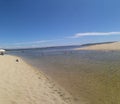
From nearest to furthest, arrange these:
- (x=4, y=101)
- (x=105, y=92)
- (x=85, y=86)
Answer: (x=4, y=101) < (x=105, y=92) < (x=85, y=86)

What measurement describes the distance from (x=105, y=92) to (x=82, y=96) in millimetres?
1528

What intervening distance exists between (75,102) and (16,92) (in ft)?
11.1

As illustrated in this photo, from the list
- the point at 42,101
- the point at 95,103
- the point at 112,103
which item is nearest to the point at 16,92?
the point at 42,101

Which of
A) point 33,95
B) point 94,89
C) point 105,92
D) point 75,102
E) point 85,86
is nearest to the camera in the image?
point 75,102

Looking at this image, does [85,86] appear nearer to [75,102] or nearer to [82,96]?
[82,96]

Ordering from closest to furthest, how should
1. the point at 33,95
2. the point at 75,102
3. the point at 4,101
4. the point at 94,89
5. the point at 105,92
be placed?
the point at 4,101 < the point at 75,102 < the point at 33,95 < the point at 105,92 < the point at 94,89

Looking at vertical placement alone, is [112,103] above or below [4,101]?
below

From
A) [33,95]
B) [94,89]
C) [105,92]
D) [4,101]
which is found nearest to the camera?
[4,101]

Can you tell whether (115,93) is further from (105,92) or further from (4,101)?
(4,101)

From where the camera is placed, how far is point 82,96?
9.42 m

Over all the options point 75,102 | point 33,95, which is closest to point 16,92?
point 33,95

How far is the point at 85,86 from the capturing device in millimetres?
11398

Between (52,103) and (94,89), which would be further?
(94,89)

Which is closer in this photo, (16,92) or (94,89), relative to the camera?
(16,92)
